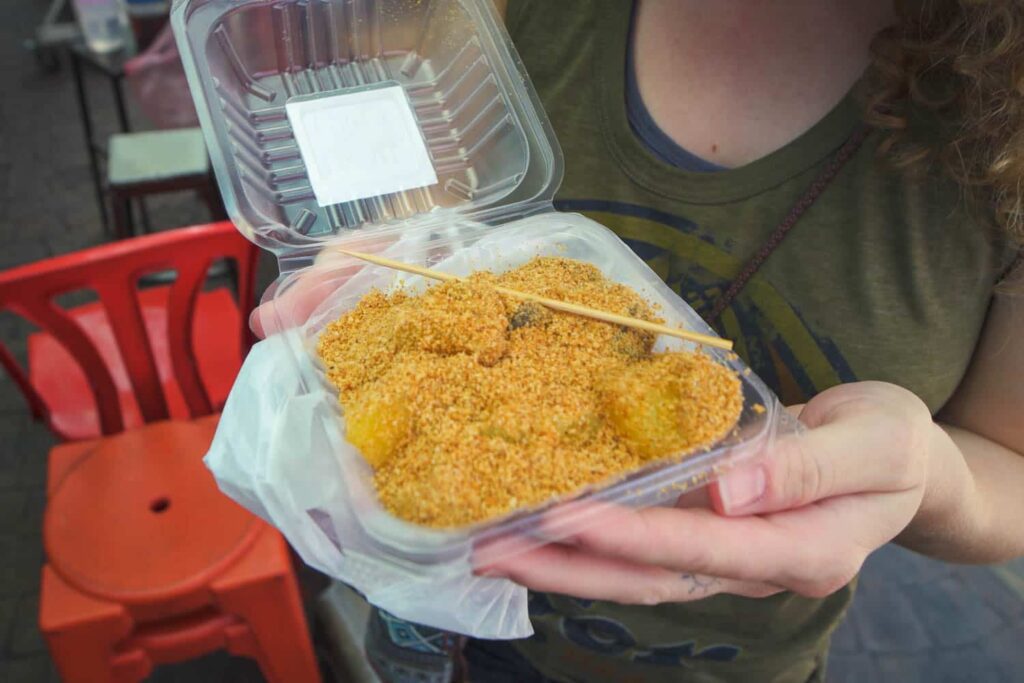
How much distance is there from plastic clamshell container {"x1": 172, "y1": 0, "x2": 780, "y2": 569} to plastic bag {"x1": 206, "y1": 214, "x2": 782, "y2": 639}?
0.09 feet

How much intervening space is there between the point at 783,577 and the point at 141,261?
1752 millimetres

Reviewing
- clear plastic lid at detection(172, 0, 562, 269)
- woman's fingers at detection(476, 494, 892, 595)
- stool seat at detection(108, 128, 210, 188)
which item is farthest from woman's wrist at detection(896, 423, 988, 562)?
stool seat at detection(108, 128, 210, 188)

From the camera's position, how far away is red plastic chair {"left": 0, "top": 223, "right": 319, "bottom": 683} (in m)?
1.82

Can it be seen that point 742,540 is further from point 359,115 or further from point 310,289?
point 359,115

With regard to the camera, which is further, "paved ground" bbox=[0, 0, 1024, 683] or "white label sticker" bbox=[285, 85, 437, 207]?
"paved ground" bbox=[0, 0, 1024, 683]

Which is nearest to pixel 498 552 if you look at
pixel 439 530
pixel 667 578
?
pixel 439 530

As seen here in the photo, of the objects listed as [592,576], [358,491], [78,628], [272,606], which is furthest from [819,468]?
[78,628]

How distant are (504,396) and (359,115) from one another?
1.85ft

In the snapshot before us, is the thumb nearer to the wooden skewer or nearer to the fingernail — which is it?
the fingernail

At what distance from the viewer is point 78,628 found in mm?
1762

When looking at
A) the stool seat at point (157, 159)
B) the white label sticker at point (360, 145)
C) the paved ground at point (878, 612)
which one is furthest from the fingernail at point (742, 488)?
the stool seat at point (157, 159)

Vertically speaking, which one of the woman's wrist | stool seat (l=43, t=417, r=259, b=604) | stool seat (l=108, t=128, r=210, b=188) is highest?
the woman's wrist

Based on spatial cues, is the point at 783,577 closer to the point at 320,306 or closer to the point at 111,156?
the point at 320,306

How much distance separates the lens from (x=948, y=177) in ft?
3.62
